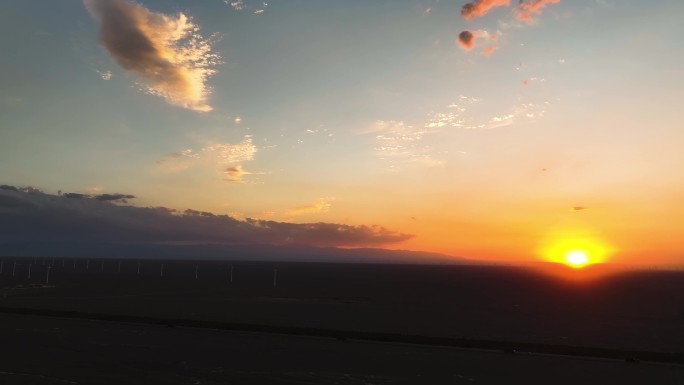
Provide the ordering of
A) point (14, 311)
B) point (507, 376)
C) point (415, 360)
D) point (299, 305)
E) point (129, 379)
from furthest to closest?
point (299, 305), point (14, 311), point (415, 360), point (507, 376), point (129, 379)

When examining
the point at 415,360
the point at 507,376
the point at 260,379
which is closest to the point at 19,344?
the point at 260,379

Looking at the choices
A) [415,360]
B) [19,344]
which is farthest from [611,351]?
[19,344]

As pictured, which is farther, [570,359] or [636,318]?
[636,318]

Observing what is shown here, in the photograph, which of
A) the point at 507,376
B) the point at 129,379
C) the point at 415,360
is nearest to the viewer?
the point at 129,379

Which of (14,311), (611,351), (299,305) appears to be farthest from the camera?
(299,305)

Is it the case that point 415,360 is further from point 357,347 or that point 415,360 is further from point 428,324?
point 428,324

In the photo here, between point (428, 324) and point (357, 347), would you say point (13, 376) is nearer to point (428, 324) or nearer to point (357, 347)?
point (357, 347)
